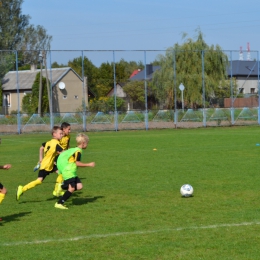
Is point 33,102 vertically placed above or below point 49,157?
above

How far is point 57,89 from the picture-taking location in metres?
49.6

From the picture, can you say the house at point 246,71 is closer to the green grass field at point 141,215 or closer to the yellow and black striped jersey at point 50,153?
the green grass field at point 141,215

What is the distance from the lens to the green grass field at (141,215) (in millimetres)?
6828

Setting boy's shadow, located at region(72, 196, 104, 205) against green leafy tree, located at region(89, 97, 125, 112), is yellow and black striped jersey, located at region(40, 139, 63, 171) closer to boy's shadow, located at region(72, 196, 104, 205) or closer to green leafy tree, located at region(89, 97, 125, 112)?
boy's shadow, located at region(72, 196, 104, 205)

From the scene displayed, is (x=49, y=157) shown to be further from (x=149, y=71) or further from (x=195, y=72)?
(x=195, y=72)

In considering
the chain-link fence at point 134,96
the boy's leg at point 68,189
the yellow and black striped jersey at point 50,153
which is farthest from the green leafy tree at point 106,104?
the boy's leg at point 68,189

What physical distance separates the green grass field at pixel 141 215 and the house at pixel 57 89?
83.5ft

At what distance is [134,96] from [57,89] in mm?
7757

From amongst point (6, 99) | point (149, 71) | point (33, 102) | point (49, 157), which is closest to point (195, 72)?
point (149, 71)

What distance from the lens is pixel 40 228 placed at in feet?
26.9

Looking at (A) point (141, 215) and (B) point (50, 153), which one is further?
(B) point (50, 153)

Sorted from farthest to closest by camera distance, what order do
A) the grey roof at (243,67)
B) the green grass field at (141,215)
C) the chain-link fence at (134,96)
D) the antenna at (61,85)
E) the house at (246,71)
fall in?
1. the grey roof at (243,67)
2. the house at (246,71)
3. the antenna at (61,85)
4. the chain-link fence at (134,96)
5. the green grass field at (141,215)

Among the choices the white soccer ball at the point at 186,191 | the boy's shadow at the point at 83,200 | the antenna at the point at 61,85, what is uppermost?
the antenna at the point at 61,85

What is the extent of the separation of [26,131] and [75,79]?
13874mm
